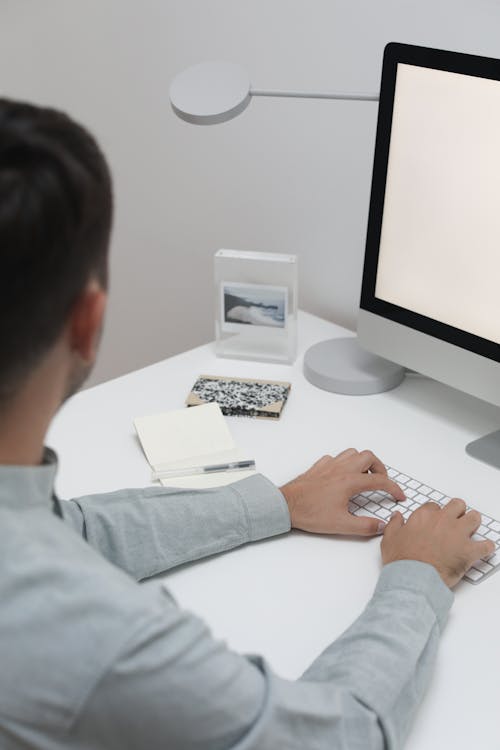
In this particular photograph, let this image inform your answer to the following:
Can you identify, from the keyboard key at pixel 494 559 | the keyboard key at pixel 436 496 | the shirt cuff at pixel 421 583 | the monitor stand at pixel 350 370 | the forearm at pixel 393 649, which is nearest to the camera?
the forearm at pixel 393 649

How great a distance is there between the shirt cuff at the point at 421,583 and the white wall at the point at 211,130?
0.74m

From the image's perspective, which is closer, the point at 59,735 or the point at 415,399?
the point at 59,735

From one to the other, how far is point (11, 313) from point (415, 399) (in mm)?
864

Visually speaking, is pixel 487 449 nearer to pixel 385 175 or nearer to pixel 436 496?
pixel 436 496

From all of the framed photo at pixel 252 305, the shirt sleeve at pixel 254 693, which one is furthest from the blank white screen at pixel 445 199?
the shirt sleeve at pixel 254 693

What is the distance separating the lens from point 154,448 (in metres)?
1.24

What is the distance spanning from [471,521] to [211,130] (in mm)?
975

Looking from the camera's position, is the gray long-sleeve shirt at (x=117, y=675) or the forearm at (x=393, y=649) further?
the forearm at (x=393, y=649)

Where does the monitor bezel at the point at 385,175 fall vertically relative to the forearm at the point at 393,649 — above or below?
above

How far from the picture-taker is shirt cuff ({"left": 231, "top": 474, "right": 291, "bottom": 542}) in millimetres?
1068

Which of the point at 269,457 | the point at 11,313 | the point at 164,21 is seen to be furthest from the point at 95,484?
the point at 164,21

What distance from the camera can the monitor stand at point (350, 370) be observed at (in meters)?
1.39

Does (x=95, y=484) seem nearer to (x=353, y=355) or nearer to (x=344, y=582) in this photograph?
(x=344, y=582)

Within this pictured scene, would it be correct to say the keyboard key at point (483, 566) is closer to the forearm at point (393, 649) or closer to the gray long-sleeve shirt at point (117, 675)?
the forearm at point (393, 649)
